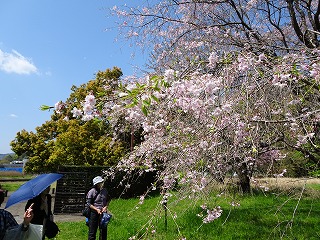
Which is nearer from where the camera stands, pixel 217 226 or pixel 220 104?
pixel 220 104

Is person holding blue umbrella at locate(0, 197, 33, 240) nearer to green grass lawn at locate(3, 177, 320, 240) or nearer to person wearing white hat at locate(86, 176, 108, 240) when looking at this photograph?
green grass lawn at locate(3, 177, 320, 240)

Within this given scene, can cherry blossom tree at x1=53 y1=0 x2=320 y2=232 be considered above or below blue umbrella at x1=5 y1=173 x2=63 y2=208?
above

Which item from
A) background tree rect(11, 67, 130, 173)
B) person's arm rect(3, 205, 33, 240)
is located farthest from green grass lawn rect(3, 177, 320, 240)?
background tree rect(11, 67, 130, 173)

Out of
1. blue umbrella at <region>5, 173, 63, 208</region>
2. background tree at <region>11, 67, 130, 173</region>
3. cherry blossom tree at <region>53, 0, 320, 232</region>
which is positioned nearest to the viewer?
cherry blossom tree at <region>53, 0, 320, 232</region>

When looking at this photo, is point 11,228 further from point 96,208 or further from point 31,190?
point 96,208

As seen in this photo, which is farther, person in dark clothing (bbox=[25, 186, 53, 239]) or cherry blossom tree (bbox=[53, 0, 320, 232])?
person in dark clothing (bbox=[25, 186, 53, 239])

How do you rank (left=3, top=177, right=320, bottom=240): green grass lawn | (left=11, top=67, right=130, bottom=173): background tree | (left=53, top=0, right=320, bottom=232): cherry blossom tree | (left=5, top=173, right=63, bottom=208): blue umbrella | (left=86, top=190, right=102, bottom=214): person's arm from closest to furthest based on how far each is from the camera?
(left=53, top=0, right=320, bottom=232): cherry blossom tree, (left=5, top=173, right=63, bottom=208): blue umbrella, (left=86, top=190, right=102, bottom=214): person's arm, (left=3, top=177, right=320, bottom=240): green grass lawn, (left=11, top=67, right=130, bottom=173): background tree

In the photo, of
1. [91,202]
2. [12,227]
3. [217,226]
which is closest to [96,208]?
[91,202]

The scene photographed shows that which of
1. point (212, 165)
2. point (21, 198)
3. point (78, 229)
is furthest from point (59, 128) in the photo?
point (212, 165)

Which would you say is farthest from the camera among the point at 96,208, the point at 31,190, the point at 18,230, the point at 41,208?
the point at 96,208

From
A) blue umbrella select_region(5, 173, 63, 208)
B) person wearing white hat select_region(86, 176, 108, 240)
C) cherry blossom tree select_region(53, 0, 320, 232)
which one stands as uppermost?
cherry blossom tree select_region(53, 0, 320, 232)

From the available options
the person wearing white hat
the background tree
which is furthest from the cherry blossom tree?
the background tree

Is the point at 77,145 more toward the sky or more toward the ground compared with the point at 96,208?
more toward the sky

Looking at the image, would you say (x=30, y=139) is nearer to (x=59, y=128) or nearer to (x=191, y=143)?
(x=59, y=128)
